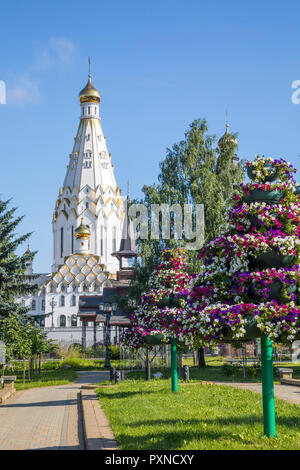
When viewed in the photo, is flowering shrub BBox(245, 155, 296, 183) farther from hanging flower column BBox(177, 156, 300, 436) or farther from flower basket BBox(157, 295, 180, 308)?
flower basket BBox(157, 295, 180, 308)

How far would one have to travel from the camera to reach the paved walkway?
8.73m

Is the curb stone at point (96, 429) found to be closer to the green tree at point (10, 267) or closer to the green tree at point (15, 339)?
the green tree at point (15, 339)

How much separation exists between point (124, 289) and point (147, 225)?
10.9 meters

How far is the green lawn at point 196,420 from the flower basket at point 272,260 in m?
2.25

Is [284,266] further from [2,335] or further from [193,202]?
[193,202]

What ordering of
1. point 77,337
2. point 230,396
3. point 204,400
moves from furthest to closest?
point 77,337 < point 230,396 < point 204,400

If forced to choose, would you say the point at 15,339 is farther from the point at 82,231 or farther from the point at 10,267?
the point at 82,231

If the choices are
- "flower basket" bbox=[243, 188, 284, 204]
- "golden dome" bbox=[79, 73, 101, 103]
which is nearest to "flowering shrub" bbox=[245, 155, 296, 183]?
"flower basket" bbox=[243, 188, 284, 204]

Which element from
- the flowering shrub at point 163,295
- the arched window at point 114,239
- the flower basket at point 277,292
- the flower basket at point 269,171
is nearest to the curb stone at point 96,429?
the flowering shrub at point 163,295

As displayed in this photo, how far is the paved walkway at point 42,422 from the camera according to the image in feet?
28.6

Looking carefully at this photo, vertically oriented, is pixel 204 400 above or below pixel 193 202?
below

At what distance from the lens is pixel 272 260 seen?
7.19 meters
